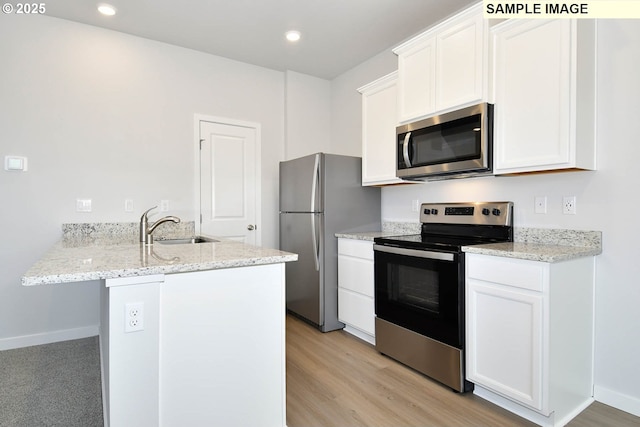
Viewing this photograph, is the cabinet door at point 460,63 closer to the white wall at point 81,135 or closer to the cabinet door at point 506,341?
the cabinet door at point 506,341

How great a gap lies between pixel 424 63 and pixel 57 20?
306 centimetres

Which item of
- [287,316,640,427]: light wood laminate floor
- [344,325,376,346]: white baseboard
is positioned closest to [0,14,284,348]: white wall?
[344,325,376,346]: white baseboard

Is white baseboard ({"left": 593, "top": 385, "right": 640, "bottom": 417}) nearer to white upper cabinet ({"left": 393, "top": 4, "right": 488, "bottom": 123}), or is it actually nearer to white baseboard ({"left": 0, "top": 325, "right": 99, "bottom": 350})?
white upper cabinet ({"left": 393, "top": 4, "right": 488, "bottom": 123})

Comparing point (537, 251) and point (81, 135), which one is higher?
point (81, 135)

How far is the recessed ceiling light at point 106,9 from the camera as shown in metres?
2.74

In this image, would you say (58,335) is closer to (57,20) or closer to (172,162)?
(172,162)

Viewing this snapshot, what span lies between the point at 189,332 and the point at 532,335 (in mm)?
1672

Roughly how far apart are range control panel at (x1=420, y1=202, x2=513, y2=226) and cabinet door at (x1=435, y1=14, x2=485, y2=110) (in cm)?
75

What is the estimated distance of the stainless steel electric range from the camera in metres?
2.10

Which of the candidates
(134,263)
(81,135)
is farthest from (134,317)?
(81,135)

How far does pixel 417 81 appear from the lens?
8.48 ft

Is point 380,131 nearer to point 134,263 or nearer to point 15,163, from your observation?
point 134,263

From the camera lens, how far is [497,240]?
2.34 m

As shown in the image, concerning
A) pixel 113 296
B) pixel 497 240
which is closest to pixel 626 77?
pixel 497 240
